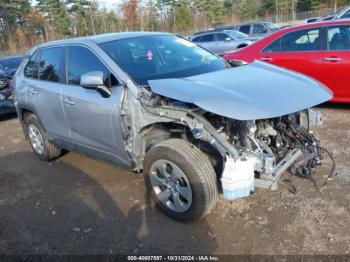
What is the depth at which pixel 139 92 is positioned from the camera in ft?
11.5

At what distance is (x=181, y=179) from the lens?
10.9 feet

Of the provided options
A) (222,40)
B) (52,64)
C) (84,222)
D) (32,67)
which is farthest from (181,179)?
(222,40)

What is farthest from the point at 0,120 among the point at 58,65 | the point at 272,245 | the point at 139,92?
the point at 272,245

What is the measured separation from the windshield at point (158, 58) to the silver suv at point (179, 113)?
0.01m

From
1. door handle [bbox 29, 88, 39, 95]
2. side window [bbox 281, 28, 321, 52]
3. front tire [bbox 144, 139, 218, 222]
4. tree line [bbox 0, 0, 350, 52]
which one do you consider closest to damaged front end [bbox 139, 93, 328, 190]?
front tire [bbox 144, 139, 218, 222]

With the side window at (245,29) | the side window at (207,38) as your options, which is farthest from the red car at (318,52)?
the side window at (245,29)

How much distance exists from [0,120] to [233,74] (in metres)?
7.56

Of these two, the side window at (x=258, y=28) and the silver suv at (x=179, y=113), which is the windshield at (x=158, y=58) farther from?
the side window at (x=258, y=28)

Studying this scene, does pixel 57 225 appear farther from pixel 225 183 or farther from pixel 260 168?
pixel 260 168

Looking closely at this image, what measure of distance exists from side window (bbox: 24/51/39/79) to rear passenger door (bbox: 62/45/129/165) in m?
1.03

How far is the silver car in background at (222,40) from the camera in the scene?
16.2 meters

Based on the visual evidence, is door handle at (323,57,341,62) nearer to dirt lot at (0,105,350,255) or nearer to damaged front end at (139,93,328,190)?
dirt lot at (0,105,350,255)

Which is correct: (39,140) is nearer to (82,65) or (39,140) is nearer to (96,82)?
(82,65)

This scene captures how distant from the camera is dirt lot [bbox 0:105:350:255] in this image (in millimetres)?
3111
